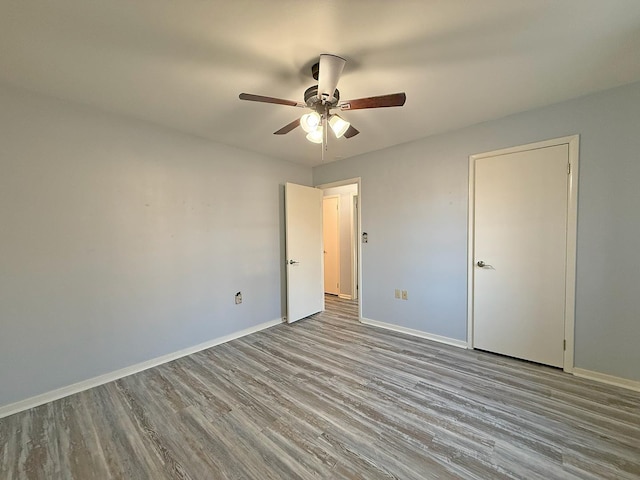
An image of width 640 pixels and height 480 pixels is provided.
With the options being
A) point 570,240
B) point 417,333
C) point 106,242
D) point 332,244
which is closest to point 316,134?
point 106,242

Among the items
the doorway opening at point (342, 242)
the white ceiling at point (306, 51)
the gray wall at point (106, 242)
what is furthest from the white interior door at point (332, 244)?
the white ceiling at point (306, 51)

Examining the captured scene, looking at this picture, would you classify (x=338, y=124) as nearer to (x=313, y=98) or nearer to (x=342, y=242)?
(x=313, y=98)

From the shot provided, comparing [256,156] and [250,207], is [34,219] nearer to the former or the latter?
[250,207]

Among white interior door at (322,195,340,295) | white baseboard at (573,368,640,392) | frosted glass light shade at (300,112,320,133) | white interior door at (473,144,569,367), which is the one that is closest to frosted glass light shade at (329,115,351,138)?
frosted glass light shade at (300,112,320,133)

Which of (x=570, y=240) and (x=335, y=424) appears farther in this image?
(x=570, y=240)

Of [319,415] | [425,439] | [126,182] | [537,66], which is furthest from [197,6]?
[425,439]

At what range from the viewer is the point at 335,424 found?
1.73 meters

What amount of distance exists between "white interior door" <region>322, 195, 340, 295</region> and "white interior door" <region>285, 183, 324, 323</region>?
4.36 feet

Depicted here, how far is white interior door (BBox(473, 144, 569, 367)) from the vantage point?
2.33 metres

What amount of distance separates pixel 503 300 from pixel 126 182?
3.86 meters

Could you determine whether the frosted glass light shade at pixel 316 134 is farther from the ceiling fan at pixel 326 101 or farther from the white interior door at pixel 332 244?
→ the white interior door at pixel 332 244

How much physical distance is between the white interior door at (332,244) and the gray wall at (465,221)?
134 cm

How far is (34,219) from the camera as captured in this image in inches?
77.5

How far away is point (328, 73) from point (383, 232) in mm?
2243
